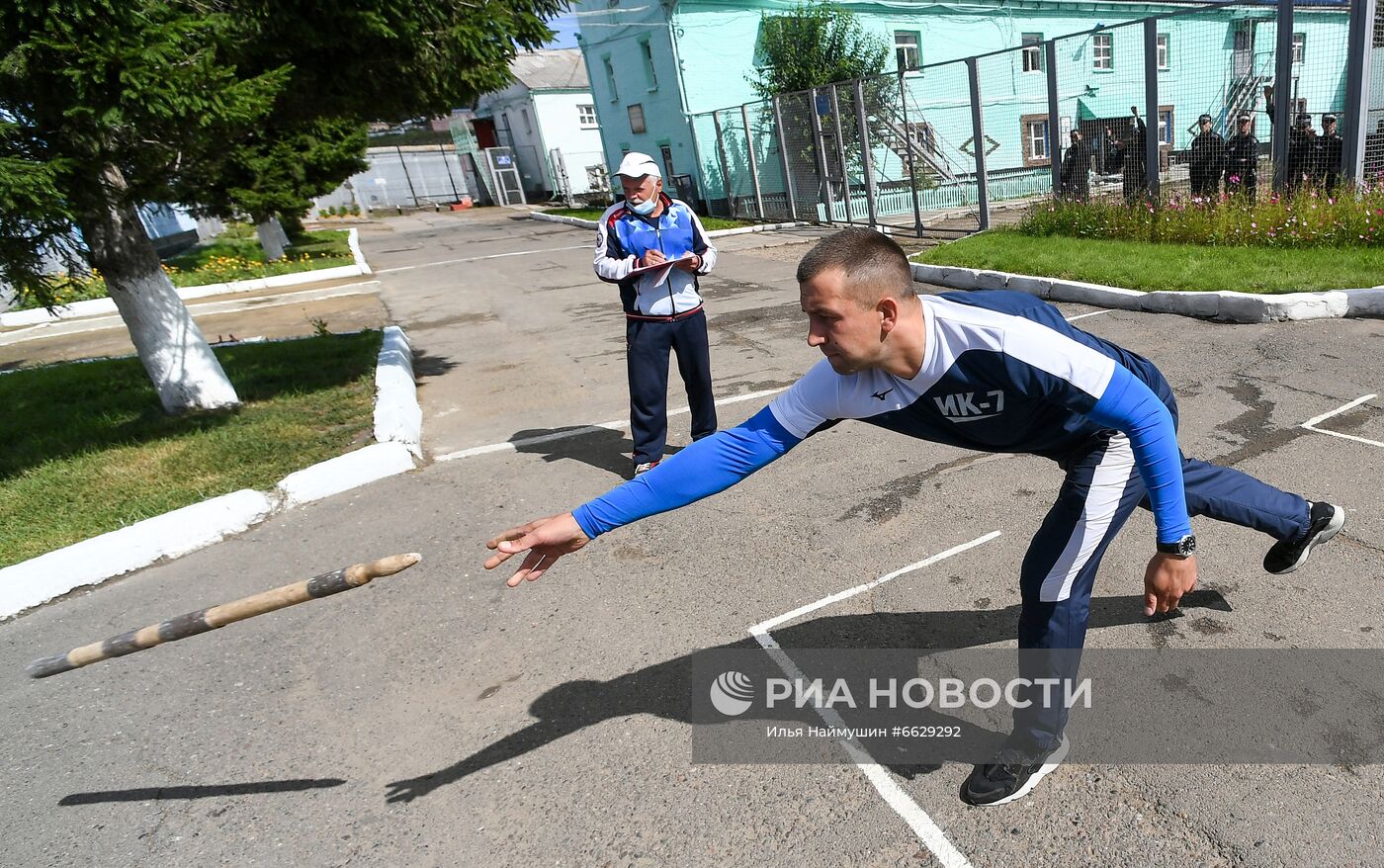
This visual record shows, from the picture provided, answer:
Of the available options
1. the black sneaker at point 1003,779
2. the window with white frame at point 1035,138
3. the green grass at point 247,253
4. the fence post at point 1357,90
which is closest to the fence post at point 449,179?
the green grass at point 247,253

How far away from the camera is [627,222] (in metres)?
5.18

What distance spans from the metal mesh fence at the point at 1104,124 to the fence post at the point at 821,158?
0.15 feet

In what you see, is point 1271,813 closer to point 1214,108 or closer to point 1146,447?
point 1146,447

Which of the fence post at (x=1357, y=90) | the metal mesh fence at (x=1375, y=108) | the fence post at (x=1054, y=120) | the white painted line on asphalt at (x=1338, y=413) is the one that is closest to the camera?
the white painted line on asphalt at (x=1338, y=413)

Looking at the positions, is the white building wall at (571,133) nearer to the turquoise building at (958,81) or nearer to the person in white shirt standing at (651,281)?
the turquoise building at (958,81)

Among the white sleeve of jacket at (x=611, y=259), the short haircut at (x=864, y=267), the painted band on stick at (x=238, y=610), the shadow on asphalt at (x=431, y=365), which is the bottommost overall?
the shadow on asphalt at (x=431, y=365)

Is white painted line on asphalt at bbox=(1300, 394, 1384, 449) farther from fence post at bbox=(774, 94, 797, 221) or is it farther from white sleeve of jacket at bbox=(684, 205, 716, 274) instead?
fence post at bbox=(774, 94, 797, 221)

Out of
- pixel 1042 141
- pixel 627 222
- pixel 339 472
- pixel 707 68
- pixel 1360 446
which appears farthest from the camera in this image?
pixel 707 68

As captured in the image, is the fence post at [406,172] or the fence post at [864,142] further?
the fence post at [406,172]

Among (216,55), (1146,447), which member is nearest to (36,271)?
(216,55)

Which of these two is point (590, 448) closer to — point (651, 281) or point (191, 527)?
point (651, 281)

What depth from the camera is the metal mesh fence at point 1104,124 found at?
983 centimetres

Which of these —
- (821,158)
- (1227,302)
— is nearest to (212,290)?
(821,158)

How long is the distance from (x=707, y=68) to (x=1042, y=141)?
13.2 m
